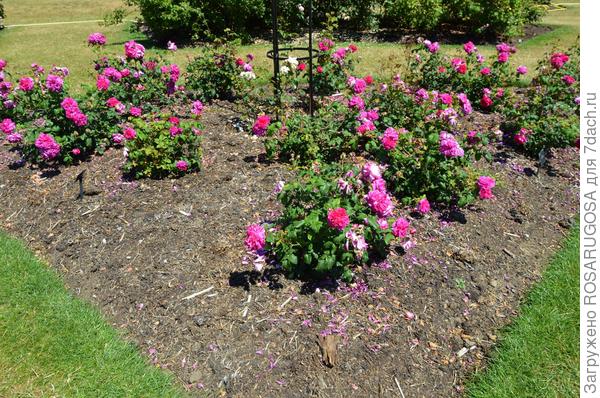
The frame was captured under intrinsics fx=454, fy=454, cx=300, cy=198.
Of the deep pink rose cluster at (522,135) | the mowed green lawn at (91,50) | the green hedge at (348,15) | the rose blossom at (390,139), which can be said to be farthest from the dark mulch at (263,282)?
the green hedge at (348,15)

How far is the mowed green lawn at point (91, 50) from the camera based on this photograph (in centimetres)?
884

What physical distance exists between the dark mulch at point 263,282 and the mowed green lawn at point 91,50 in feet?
10.4

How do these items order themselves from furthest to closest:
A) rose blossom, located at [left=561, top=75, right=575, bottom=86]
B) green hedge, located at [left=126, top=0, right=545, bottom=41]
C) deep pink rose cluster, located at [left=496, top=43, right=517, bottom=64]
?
green hedge, located at [left=126, top=0, right=545, bottom=41] < deep pink rose cluster, located at [left=496, top=43, right=517, bottom=64] < rose blossom, located at [left=561, top=75, right=575, bottom=86]

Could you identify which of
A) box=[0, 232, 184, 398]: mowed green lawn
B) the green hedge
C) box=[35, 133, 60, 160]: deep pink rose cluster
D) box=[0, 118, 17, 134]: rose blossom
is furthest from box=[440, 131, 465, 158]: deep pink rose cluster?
the green hedge

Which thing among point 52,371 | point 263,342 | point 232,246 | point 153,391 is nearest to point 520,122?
point 232,246

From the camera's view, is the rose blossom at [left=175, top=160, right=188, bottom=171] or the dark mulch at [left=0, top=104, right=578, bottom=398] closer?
the dark mulch at [left=0, top=104, right=578, bottom=398]

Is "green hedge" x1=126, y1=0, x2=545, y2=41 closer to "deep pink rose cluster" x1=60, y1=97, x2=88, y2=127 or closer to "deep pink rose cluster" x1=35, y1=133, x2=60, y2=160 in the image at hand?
"deep pink rose cluster" x1=60, y1=97, x2=88, y2=127

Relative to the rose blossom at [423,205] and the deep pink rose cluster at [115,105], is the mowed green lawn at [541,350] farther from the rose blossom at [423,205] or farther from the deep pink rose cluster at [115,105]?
the deep pink rose cluster at [115,105]

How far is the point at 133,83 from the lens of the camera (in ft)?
18.3

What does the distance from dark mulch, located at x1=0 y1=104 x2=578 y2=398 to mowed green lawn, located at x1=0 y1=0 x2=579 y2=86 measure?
10.4ft

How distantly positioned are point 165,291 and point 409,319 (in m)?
1.67

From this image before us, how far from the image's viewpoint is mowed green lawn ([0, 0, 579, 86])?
8.84 m

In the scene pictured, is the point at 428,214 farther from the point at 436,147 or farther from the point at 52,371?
the point at 52,371

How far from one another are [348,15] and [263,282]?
34.2ft
